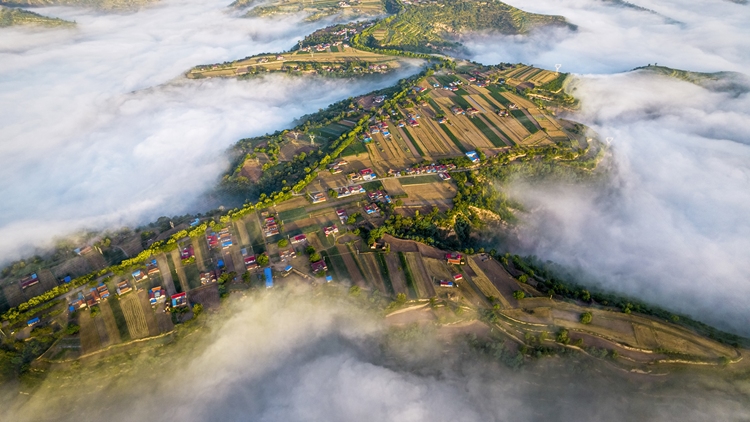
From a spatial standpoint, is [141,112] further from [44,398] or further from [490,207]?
[490,207]

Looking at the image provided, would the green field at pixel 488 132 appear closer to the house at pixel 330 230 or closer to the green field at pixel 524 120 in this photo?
the green field at pixel 524 120

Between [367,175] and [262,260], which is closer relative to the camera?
[262,260]

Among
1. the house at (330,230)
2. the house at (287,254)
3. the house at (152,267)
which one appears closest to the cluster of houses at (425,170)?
the house at (330,230)

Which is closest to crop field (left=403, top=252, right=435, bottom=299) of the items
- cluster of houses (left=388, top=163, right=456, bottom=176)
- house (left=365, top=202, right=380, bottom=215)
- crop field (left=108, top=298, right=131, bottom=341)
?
house (left=365, top=202, right=380, bottom=215)

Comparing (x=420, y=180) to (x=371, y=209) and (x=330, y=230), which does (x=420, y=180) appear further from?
(x=330, y=230)

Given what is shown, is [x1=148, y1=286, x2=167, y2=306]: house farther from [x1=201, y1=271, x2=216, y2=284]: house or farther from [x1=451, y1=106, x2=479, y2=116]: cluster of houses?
[x1=451, y1=106, x2=479, y2=116]: cluster of houses

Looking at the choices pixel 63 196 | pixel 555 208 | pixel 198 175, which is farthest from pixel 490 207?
pixel 63 196

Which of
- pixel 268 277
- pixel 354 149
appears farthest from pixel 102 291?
pixel 354 149
